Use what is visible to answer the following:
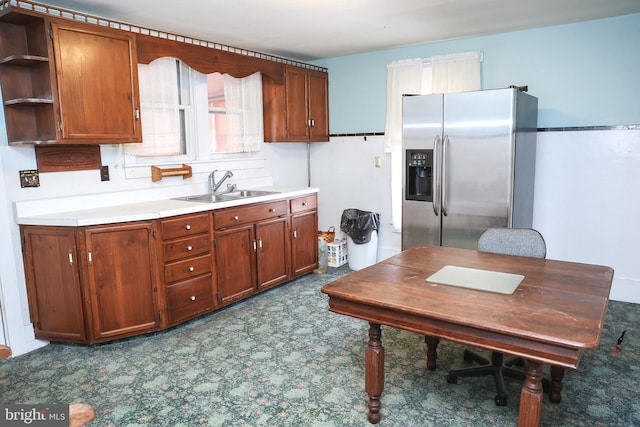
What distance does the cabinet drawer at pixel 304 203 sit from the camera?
14.3 feet

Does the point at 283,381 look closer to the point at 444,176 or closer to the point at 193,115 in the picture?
the point at 444,176

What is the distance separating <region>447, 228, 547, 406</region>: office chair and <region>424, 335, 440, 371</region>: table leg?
0.49ft

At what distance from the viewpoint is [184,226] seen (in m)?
3.32

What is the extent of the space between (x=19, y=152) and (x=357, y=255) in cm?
310

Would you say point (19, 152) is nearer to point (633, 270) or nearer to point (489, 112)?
point (489, 112)

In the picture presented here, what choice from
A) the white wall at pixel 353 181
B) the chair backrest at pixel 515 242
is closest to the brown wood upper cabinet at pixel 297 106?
the white wall at pixel 353 181

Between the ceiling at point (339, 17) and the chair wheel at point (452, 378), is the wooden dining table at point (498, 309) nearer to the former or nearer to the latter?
the chair wheel at point (452, 378)

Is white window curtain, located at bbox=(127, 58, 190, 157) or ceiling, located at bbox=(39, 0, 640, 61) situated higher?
ceiling, located at bbox=(39, 0, 640, 61)

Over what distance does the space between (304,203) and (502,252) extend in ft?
7.40

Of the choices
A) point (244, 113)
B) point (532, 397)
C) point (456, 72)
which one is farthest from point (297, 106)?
point (532, 397)

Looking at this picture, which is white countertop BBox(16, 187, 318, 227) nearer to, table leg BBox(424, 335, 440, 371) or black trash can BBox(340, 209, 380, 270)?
black trash can BBox(340, 209, 380, 270)

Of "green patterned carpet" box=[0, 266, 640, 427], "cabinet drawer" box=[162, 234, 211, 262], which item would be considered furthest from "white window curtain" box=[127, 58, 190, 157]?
"green patterned carpet" box=[0, 266, 640, 427]

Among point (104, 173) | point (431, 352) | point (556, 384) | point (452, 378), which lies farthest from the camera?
point (104, 173)

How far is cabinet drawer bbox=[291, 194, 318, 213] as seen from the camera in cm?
435
